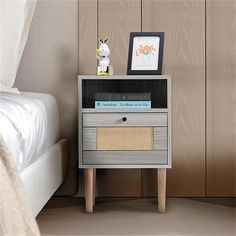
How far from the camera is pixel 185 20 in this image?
269cm

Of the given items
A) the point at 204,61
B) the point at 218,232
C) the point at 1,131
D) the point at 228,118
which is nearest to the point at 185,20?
the point at 204,61

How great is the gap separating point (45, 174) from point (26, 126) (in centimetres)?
32

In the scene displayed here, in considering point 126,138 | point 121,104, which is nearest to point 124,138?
point 126,138

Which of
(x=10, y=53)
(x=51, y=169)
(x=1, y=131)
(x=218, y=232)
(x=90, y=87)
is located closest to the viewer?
(x=1, y=131)

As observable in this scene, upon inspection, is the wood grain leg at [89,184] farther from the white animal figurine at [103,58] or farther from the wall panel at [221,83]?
the wall panel at [221,83]

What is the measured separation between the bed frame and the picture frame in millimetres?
523

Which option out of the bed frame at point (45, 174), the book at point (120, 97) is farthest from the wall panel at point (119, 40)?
the book at point (120, 97)

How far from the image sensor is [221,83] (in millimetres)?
2668

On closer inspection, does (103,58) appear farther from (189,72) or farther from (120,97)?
(189,72)

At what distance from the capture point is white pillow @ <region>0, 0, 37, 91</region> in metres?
2.43

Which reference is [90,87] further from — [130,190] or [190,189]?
[190,189]

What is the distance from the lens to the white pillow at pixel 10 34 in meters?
2.43

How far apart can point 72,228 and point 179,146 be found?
0.86 meters

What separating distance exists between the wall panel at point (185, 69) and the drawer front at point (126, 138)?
1.27 feet
